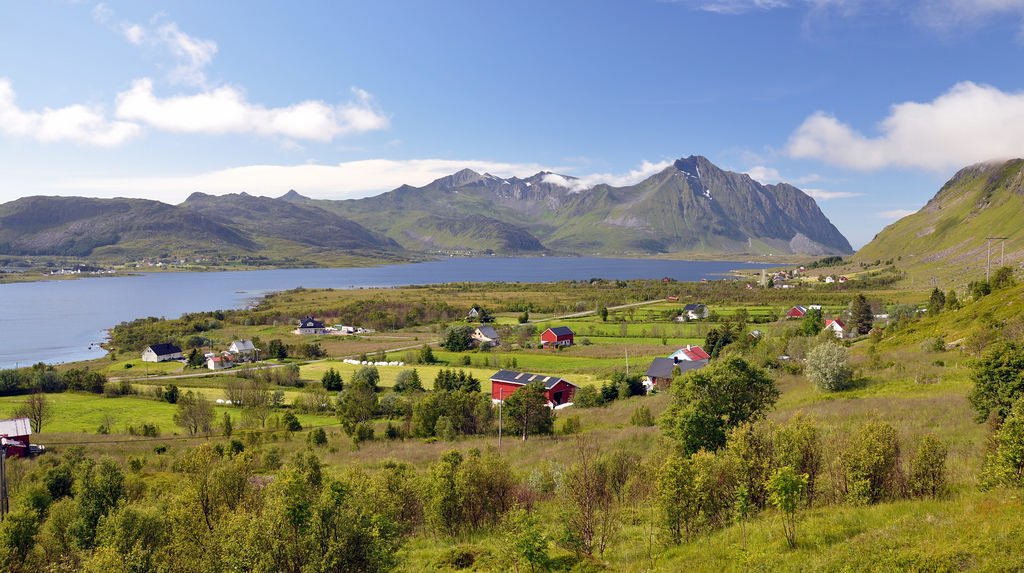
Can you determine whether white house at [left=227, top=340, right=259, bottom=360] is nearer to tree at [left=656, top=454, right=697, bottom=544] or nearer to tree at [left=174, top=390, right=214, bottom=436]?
tree at [left=174, top=390, right=214, bottom=436]

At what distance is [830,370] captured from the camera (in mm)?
37781

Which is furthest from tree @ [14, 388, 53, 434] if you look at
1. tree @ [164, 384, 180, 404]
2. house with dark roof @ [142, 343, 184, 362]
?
house with dark roof @ [142, 343, 184, 362]

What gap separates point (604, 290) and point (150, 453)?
132780 millimetres

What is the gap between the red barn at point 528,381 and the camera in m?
53.7

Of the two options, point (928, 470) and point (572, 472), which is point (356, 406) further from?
point (928, 470)

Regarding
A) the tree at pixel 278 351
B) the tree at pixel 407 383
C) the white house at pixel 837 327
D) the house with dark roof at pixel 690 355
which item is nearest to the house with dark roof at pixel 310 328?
the tree at pixel 278 351

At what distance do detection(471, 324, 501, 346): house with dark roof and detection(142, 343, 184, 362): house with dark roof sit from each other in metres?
46.4

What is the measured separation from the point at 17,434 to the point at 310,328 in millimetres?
71319

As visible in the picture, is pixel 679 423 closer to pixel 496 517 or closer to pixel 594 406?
pixel 496 517

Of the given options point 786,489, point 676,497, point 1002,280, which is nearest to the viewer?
Result: point 786,489

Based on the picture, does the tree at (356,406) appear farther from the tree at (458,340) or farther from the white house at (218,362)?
the white house at (218,362)

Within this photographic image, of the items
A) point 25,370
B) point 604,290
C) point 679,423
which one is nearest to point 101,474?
point 679,423

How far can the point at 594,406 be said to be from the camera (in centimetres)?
5112

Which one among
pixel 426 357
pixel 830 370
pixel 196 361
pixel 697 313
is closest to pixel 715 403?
pixel 830 370
